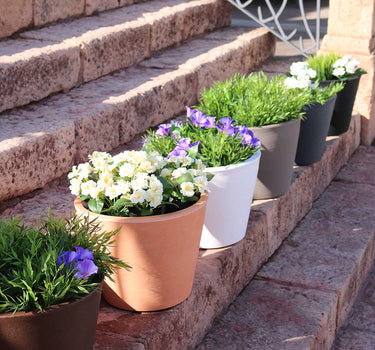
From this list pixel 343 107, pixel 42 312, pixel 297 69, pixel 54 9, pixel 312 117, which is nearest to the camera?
pixel 42 312

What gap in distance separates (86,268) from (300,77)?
2.21 meters

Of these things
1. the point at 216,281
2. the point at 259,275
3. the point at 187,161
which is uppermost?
the point at 187,161

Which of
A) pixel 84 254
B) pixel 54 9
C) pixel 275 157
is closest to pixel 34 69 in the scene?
pixel 54 9

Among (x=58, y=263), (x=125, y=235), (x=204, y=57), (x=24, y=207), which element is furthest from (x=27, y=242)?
(x=204, y=57)

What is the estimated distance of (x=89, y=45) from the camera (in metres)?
3.66

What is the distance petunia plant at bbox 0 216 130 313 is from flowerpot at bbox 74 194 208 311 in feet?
0.64

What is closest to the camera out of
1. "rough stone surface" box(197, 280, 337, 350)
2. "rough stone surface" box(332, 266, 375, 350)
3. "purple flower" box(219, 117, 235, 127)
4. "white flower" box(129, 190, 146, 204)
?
"white flower" box(129, 190, 146, 204)

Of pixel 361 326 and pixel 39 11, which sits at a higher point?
pixel 39 11

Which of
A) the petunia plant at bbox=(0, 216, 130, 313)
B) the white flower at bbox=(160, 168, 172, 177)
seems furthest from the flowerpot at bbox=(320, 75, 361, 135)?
the petunia plant at bbox=(0, 216, 130, 313)

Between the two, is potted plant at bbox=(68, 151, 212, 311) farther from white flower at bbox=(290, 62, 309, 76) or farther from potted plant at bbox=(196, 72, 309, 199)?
white flower at bbox=(290, 62, 309, 76)

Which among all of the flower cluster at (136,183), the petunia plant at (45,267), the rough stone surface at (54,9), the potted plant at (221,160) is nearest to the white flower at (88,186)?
the flower cluster at (136,183)

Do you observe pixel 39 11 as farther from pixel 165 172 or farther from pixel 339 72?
pixel 165 172

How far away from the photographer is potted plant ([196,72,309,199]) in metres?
3.01

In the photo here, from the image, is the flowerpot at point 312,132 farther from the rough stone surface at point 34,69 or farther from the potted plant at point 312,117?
the rough stone surface at point 34,69
